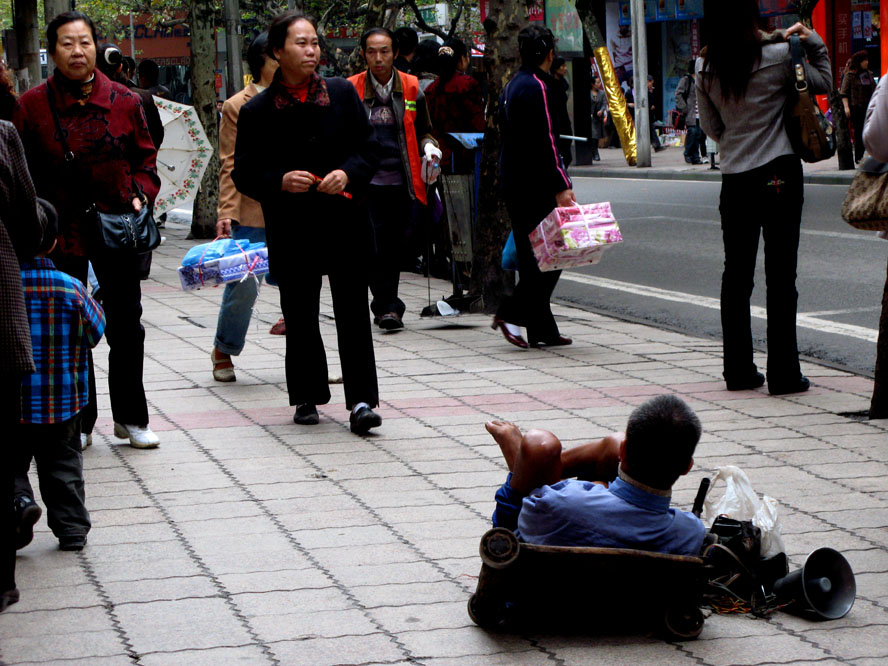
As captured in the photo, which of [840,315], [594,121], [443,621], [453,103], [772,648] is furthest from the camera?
[594,121]

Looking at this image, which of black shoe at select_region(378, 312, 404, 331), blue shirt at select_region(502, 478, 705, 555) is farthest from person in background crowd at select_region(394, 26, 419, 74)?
blue shirt at select_region(502, 478, 705, 555)

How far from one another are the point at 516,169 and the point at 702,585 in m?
5.04

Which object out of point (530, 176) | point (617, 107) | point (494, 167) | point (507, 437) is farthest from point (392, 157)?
point (617, 107)

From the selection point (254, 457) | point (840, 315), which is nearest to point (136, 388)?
point (254, 457)

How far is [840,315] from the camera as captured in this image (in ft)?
31.3

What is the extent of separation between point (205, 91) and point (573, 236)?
32.1ft

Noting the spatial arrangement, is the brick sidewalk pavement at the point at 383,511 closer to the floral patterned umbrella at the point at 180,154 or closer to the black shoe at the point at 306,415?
the black shoe at the point at 306,415

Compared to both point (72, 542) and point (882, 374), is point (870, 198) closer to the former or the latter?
point (882, 374)

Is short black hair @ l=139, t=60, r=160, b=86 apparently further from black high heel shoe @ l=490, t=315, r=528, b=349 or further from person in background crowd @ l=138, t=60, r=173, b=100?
black high heel shoe @ l=490, t=315, r=528, b=349

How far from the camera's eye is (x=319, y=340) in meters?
6.53

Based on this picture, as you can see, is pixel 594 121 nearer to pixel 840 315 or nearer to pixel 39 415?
pixel 840 315

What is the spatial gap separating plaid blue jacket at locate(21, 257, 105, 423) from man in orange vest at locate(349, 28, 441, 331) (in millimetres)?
4593

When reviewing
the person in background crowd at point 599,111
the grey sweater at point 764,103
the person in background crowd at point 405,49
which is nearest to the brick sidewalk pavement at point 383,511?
the grey sweater at point 764,103

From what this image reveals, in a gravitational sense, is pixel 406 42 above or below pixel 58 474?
above
